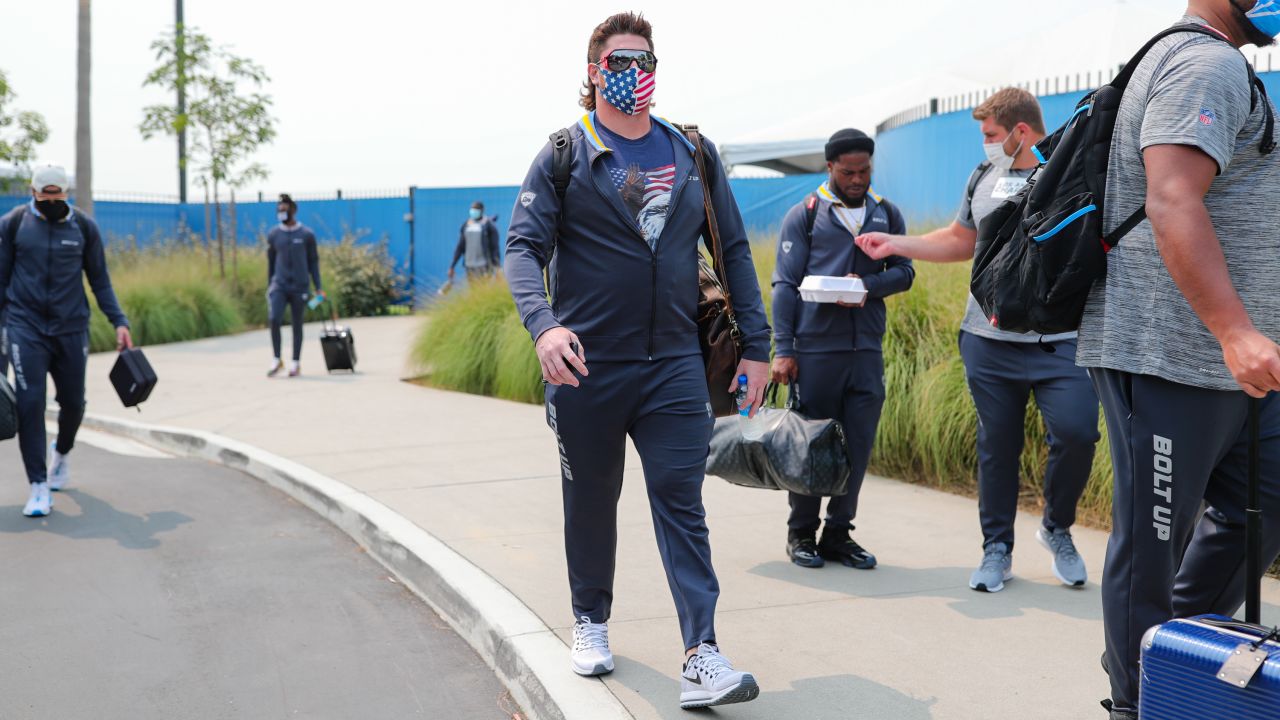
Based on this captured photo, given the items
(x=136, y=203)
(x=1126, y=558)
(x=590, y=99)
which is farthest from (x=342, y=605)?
(x=136, y=203)

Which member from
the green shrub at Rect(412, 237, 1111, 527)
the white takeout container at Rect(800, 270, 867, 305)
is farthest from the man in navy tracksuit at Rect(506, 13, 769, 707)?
the green shrub at Rect(412, 237, 1111, 527)

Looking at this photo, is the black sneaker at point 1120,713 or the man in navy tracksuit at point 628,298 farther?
the man in navy tracksuit at point 628,298

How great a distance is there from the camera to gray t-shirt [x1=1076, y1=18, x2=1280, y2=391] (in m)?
2.86

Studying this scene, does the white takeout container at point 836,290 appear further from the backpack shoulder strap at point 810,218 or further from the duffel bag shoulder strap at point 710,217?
the duffel bag shoulder strap at point 710,217

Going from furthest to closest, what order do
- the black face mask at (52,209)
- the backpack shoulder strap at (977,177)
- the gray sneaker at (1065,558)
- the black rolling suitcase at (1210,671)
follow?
the black face mask at (52,209), the backpack shoulder strap at (977,177), the gray sneaker at (1065,558), the black rolling suitcase at (1210,671)

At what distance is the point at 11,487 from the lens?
8047mm

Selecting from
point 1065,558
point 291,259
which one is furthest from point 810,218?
point 291,259

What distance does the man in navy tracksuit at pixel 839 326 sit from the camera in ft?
18.4

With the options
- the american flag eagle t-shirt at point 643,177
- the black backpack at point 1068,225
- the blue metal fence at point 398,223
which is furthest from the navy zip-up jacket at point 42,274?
the blue metal fence at point 398,223

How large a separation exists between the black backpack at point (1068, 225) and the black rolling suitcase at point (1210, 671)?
2.85 ft

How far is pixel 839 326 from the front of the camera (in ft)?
18.4

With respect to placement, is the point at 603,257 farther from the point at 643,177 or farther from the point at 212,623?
the point at 212,623

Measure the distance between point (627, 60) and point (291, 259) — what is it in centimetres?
1134

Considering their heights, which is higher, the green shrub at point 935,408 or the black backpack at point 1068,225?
the black backpack at point 1068,225
